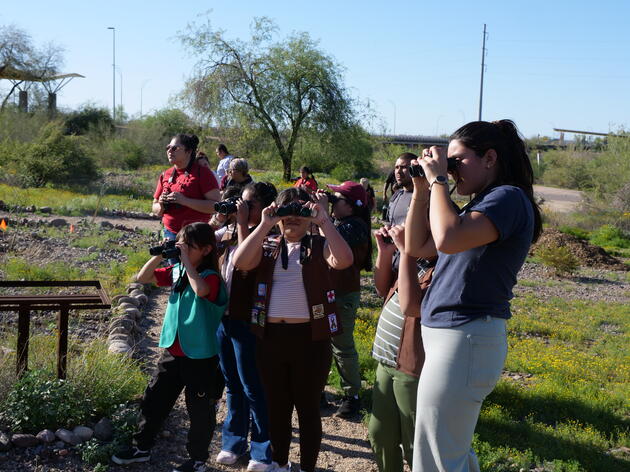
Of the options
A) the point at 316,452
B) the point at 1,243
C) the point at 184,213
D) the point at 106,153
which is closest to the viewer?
the point at 316,452

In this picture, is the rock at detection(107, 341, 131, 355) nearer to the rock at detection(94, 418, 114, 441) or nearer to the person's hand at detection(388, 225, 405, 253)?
the rock at detection(94, 418, 114, 441)

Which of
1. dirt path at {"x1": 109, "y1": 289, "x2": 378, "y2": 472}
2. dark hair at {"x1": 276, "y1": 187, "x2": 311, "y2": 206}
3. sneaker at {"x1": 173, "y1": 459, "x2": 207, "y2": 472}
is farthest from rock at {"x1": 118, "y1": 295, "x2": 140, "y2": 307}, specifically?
dark hair at {"x1": 276, "y1": 187, "x2": 311, "y2": 206}

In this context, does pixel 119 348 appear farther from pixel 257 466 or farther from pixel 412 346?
pixel 412 346

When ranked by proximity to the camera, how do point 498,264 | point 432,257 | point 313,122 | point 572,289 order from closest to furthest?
point 498,264 < point 432,257 < point 572,289 < point 313,122

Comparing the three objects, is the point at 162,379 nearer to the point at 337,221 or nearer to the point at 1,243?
the point at 337,221

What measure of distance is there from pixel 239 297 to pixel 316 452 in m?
1.04

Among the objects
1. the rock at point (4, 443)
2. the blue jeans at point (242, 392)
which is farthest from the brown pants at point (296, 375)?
the rock at point (4, 443)

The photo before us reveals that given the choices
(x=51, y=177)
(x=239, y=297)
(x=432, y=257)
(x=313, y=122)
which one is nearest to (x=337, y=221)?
(x=239, y=297)

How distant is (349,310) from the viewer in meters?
5.21

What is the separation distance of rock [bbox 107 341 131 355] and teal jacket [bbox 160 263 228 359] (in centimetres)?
155

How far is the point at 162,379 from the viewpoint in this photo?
13.3 ft

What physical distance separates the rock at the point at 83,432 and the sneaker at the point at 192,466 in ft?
2.11

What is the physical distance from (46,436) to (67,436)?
12 cm

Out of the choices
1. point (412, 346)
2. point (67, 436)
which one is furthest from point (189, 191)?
point (412, 346)
